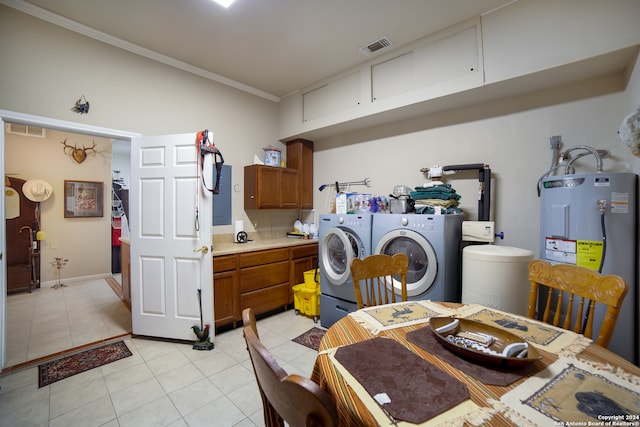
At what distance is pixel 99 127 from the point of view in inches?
100.0

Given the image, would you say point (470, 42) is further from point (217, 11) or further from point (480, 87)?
point (217, 11)

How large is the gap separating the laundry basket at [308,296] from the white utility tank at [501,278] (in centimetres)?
170

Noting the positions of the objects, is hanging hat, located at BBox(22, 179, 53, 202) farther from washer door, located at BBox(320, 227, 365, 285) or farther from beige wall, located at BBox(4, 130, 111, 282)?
washer door, located at BBox(320, 227, 365, 285)

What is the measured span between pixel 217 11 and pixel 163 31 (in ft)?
2.22

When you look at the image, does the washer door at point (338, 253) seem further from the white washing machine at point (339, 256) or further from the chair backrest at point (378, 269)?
the chair backrest at point (378, 269)

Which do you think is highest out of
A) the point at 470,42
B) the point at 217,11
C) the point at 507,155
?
the point at 217,11

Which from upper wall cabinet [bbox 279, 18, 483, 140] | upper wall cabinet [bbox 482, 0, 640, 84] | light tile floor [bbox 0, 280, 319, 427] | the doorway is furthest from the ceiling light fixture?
light tile floor [bbox 0, 280, 319, 427]

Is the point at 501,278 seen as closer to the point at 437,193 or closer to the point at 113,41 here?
the point at 437,193

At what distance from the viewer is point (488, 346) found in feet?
3.25

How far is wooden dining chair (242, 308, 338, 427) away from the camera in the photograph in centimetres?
50

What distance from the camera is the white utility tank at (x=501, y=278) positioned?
191 centimetres

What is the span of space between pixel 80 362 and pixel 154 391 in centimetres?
93

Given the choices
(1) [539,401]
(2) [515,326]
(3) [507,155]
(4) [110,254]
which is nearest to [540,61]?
(3) [507,155]

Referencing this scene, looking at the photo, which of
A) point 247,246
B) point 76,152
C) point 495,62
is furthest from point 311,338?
point 76,152
